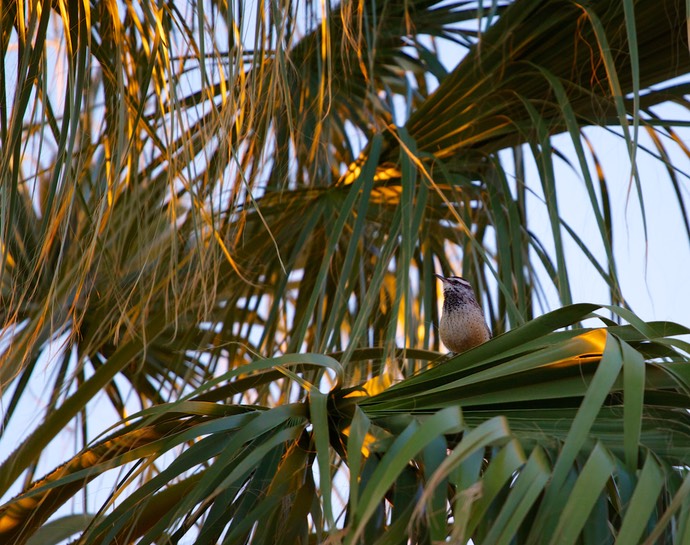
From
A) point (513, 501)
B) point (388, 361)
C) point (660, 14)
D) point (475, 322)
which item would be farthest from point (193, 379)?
A: point (513, 501)

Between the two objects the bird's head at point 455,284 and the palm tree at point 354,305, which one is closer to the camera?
the palm tree at point 354,305

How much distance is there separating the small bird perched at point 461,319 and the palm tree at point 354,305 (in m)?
0.08

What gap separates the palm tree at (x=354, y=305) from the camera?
1651 millimetres

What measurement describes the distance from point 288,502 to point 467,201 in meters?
1.60

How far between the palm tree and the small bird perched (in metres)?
0.08

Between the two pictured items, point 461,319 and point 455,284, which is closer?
point 461,319

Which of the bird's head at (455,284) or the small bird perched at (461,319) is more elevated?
the bird's head at (455,284)

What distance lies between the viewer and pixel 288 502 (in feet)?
6.79

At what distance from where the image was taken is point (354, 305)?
12.8 feet

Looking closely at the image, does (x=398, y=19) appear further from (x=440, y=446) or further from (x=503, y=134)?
(x=440, y=446)

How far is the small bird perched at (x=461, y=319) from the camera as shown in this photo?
360 cm

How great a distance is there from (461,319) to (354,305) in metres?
0.48

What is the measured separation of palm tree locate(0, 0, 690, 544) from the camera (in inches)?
65.0

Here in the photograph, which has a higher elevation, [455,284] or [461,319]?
[455,284]
